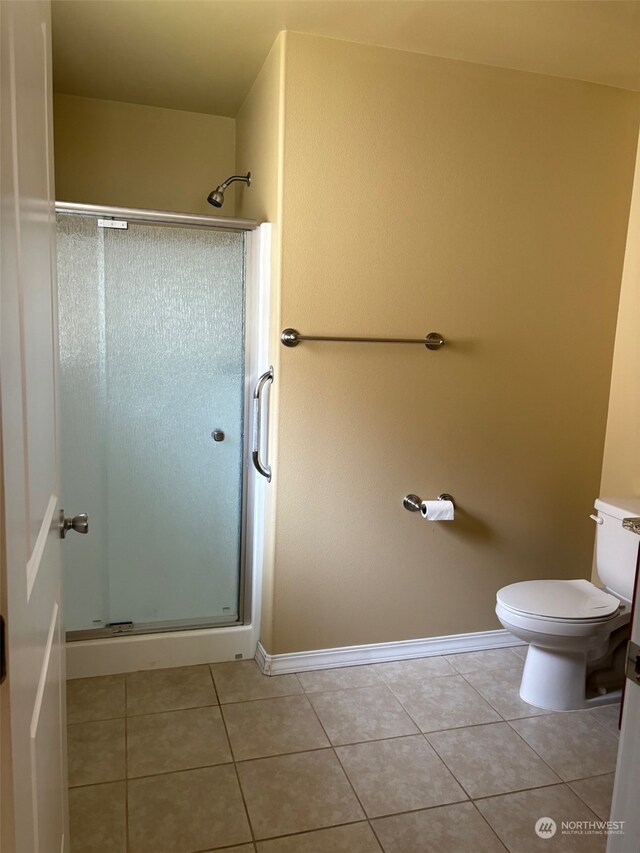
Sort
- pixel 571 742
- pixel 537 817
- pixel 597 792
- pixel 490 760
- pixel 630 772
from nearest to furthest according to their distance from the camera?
pixel 630 772
pixel 537 817
pixel 597 792
pixel 490 760
pixel 571 742

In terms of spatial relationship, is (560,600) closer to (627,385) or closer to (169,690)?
(627,385)

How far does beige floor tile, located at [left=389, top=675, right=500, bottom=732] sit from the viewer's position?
93.3 inches

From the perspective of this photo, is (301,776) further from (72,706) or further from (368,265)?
(368,265)

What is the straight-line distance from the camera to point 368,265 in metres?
2.49

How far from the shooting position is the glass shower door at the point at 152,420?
2.45m

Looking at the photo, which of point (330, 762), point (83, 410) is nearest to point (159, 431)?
point (83, 410)

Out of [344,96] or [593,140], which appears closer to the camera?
[344,96]

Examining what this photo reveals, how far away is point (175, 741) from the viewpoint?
2.19m

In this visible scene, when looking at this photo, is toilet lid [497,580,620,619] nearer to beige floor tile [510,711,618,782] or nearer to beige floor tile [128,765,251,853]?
beige floor tile [510,711,618,782]

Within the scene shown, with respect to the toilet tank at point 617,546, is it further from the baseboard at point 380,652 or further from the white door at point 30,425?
the white door at point 30,425

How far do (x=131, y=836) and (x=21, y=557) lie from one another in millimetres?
1344

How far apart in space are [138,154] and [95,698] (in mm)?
2327

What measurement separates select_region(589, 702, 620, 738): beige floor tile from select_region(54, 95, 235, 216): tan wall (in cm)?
268

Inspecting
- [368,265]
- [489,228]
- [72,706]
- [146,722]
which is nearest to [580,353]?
[489,228]
